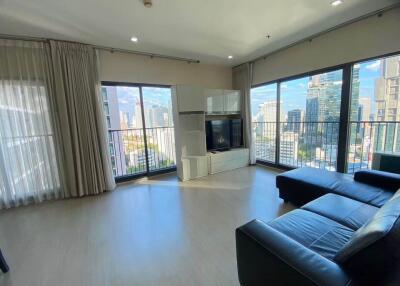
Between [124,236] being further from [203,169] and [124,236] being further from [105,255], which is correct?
[203,169]

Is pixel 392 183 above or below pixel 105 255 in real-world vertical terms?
above

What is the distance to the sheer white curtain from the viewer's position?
272cm

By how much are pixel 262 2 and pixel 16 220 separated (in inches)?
163

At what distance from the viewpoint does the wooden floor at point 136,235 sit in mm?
1568

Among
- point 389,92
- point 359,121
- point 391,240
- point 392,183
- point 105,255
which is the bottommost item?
point 105,255

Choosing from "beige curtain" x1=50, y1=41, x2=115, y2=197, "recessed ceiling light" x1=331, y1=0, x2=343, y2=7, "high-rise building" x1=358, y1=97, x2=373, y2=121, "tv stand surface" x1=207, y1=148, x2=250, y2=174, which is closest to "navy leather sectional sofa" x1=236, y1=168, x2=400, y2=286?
"high-rise building" x1=358, y1=97, x2=373, y2=121

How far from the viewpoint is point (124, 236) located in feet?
6.83

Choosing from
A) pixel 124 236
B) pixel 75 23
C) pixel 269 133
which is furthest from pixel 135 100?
pixel 269 133

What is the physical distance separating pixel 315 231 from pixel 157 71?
3.70m

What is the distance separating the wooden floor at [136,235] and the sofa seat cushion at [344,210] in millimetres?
→ 708

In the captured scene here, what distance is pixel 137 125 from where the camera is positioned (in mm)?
3898

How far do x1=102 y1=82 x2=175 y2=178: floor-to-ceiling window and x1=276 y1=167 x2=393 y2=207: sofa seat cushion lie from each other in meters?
2.64

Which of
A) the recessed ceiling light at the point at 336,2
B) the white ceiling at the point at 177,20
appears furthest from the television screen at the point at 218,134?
the recessed ceiling light at the point at 336,2

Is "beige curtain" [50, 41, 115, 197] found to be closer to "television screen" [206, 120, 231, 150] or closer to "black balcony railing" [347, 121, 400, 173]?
"television screen" [206, 120, 231, 150]
